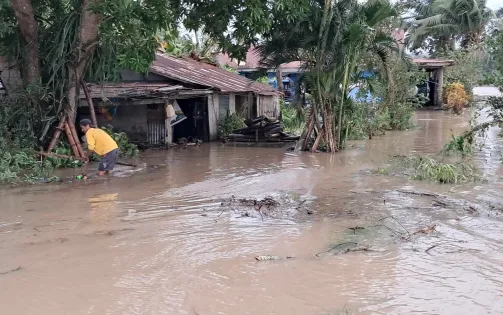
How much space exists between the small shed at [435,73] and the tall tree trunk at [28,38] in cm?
2168

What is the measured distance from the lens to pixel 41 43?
1391 centimetres

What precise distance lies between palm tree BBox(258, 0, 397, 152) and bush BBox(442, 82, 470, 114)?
15.4m

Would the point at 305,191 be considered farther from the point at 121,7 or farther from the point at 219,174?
the point at 121,7

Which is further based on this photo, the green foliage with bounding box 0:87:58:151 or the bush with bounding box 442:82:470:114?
the bush with bounding box 442:82:470:114

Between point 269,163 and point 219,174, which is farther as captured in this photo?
point 269,163

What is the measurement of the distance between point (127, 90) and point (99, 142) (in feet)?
14.2

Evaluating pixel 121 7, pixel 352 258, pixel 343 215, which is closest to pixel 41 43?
pixel 121 7

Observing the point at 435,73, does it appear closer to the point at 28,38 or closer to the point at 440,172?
the point at 440,172

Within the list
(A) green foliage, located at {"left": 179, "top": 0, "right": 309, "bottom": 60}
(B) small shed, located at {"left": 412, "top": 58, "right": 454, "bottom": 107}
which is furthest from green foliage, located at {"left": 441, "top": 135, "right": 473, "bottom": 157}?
(B) small shed, located at {"left": 412, "top": 58, "right": 454, "bottom": 107}

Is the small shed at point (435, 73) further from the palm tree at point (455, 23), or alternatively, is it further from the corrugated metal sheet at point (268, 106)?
the corrugated metal sheet at point (268, 106)

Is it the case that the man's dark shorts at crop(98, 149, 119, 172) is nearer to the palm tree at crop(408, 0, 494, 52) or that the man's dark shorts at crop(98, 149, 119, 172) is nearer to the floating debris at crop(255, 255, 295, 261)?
the floating debris at crop(255, 255, 295, 261)

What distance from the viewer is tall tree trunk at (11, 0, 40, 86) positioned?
12.7 m

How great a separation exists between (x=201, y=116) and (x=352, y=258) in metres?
13.5

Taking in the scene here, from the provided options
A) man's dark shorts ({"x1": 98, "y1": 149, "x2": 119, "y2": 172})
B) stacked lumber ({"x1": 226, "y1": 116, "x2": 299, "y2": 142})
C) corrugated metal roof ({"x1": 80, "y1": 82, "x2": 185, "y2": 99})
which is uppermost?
corrugated metal roof ({"x1": 80, "y1": 82, "x2": 185, "y2": 99})
